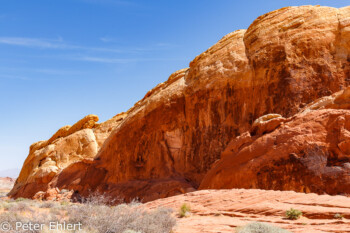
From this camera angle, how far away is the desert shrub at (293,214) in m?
6.92

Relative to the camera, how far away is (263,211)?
304 inches

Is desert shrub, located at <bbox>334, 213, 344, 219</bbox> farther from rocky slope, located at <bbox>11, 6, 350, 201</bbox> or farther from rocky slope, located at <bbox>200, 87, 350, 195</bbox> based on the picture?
rocky slope, located at <bbox>11, 6, 350, 201</bbox>

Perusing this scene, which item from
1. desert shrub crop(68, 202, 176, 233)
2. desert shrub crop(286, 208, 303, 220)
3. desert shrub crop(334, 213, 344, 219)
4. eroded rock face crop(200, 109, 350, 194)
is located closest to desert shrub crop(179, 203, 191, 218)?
desert shrub crop(68, 202, 176, 233)

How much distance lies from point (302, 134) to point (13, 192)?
32625 mm

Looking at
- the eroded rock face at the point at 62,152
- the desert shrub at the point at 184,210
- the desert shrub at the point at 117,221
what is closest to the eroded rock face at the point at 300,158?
the desert shrub at the point at 184,210

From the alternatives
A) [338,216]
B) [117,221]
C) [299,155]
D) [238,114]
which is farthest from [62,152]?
[338,216]

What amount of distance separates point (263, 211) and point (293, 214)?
90 centimetres

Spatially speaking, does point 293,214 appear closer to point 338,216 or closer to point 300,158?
point 338,216

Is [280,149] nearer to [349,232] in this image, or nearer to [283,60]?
[349,232]

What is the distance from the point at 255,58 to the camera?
17.9 metres

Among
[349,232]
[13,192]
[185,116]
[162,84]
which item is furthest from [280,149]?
[13,192]

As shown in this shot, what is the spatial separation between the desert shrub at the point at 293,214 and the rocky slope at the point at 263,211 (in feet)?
0.31

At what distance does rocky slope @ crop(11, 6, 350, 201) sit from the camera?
1044 cm

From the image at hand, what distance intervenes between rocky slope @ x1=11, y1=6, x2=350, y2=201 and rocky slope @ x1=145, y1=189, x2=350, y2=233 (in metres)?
1.47
